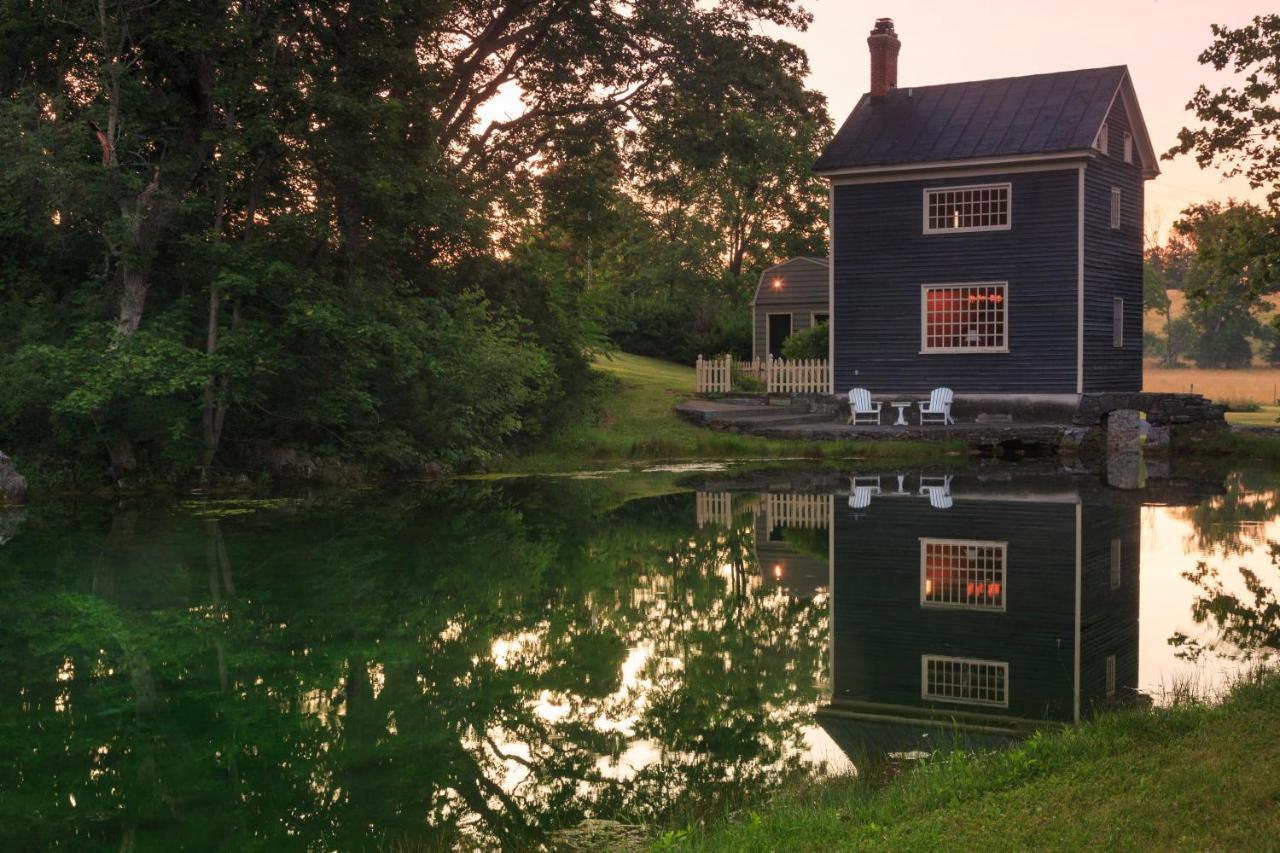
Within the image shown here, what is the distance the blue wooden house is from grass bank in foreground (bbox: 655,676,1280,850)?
2266cm

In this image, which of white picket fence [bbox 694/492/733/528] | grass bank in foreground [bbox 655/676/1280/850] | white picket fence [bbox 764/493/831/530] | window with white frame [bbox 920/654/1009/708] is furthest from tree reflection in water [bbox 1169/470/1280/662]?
white picket fence [bbox 694/492/733/528]

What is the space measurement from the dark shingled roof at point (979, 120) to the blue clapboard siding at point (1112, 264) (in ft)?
3.06

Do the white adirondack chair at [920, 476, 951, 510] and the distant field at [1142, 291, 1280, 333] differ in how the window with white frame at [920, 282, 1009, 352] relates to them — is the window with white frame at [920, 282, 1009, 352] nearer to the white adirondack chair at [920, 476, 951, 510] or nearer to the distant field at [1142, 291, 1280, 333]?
the white adirondack chair at [920, 476, 951, 510]

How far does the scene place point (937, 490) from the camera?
20.6 m

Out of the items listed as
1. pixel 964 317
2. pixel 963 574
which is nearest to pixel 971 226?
pixel 964 317

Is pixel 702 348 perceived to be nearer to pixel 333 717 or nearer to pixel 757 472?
pixel 757 472

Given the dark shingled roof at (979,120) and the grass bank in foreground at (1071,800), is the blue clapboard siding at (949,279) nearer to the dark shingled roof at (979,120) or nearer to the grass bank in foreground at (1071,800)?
the dark shingled roof at (979,120)

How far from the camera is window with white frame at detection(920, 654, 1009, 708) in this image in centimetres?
845

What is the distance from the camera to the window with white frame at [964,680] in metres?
8.45

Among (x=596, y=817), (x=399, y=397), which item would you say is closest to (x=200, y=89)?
A: (x=399, y=397)

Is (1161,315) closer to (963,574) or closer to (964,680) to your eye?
(963,574)

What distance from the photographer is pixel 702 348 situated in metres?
45.9

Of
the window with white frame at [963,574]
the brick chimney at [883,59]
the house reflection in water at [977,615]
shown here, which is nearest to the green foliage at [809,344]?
the brick chimney at [883,59]

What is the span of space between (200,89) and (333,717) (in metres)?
14.7
